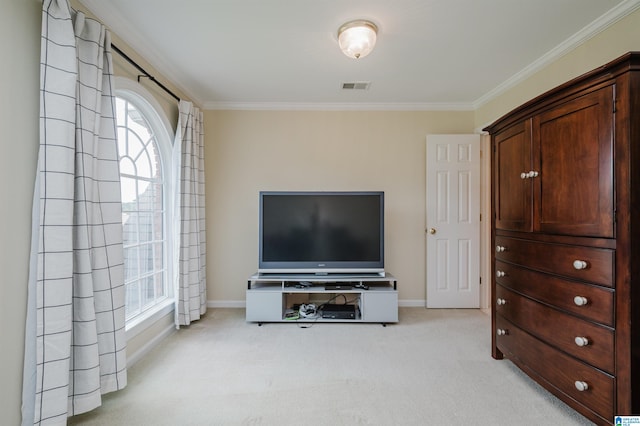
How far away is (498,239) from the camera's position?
2.23 metres

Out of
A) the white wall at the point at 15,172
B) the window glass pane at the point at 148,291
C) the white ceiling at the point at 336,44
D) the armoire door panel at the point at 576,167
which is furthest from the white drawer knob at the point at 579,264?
the window glass pane at the point at 148,291

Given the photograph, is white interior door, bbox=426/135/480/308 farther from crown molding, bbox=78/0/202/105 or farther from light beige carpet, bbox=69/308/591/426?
crown molding, bbox=78/0/202/105

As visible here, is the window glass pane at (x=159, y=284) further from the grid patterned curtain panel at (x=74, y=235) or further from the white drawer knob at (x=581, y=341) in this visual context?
the white drawer knob at (x=581, y=341)

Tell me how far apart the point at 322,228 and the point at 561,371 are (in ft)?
7.09

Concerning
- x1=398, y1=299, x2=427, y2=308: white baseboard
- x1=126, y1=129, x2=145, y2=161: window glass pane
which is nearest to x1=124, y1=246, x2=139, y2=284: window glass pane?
x1=126, y1=129, x2=145, y2=161: window glass pane

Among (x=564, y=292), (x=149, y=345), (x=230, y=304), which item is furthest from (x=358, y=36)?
(x=230, y=304)

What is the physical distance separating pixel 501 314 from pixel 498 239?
0.55m

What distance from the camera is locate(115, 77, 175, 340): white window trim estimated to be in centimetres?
224

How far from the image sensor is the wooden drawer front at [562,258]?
1427 millimetres

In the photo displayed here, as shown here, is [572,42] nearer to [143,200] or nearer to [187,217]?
[187,217]

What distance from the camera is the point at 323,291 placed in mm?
3014

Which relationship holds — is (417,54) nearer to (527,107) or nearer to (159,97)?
(527,107)

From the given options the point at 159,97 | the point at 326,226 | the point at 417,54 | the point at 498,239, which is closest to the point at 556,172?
the point at 498,239

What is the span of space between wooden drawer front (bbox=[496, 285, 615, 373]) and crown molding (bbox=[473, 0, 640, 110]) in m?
1.88
